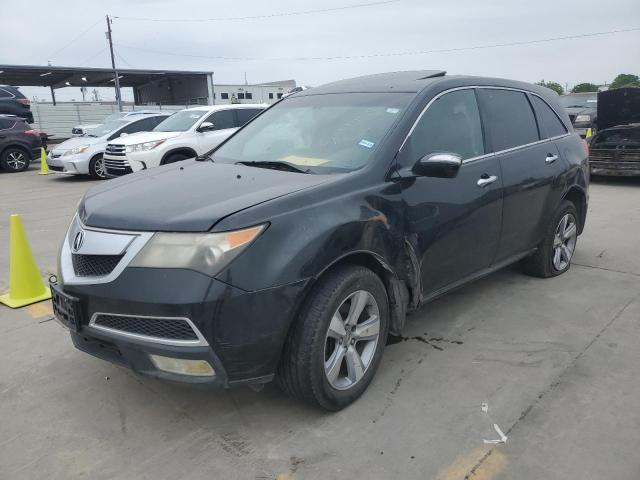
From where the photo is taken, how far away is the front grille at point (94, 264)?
8.31 feet

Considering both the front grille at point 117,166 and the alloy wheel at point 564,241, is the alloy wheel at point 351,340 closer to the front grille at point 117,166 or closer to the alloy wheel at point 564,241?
the alloy wheel at point 564,241

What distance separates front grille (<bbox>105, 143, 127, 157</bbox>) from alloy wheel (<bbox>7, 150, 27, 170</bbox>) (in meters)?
5.84

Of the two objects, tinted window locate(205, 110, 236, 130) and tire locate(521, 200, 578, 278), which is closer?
tire locate(521, 200, 578, 278)

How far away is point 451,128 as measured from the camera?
361 cm

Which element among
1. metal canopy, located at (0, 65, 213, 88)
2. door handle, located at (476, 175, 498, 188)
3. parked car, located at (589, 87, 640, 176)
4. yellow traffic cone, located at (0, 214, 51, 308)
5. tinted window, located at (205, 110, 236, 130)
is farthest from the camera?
metal canopy, located at (0, 65, 213, 88)

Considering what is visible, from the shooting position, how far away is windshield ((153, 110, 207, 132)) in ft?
36.3

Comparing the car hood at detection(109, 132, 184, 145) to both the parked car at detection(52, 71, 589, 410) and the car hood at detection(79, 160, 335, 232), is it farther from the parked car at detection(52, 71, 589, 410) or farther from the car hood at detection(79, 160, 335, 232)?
the car hood at detection(79, 160, 335, 232)

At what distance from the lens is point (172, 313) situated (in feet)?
7.71

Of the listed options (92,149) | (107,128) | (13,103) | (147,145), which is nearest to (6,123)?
(13,103)

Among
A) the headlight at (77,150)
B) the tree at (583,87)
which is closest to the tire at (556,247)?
the headlight at (77,150)

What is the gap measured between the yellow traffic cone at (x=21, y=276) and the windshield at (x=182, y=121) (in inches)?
269

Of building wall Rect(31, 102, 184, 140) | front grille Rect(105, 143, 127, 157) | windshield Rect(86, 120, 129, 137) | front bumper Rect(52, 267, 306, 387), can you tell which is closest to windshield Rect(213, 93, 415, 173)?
front bumper Rect(52, 267, 306, 387)

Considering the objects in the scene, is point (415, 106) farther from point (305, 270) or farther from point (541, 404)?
point (541, 404)

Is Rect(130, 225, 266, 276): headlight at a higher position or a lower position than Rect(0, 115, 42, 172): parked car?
higher
